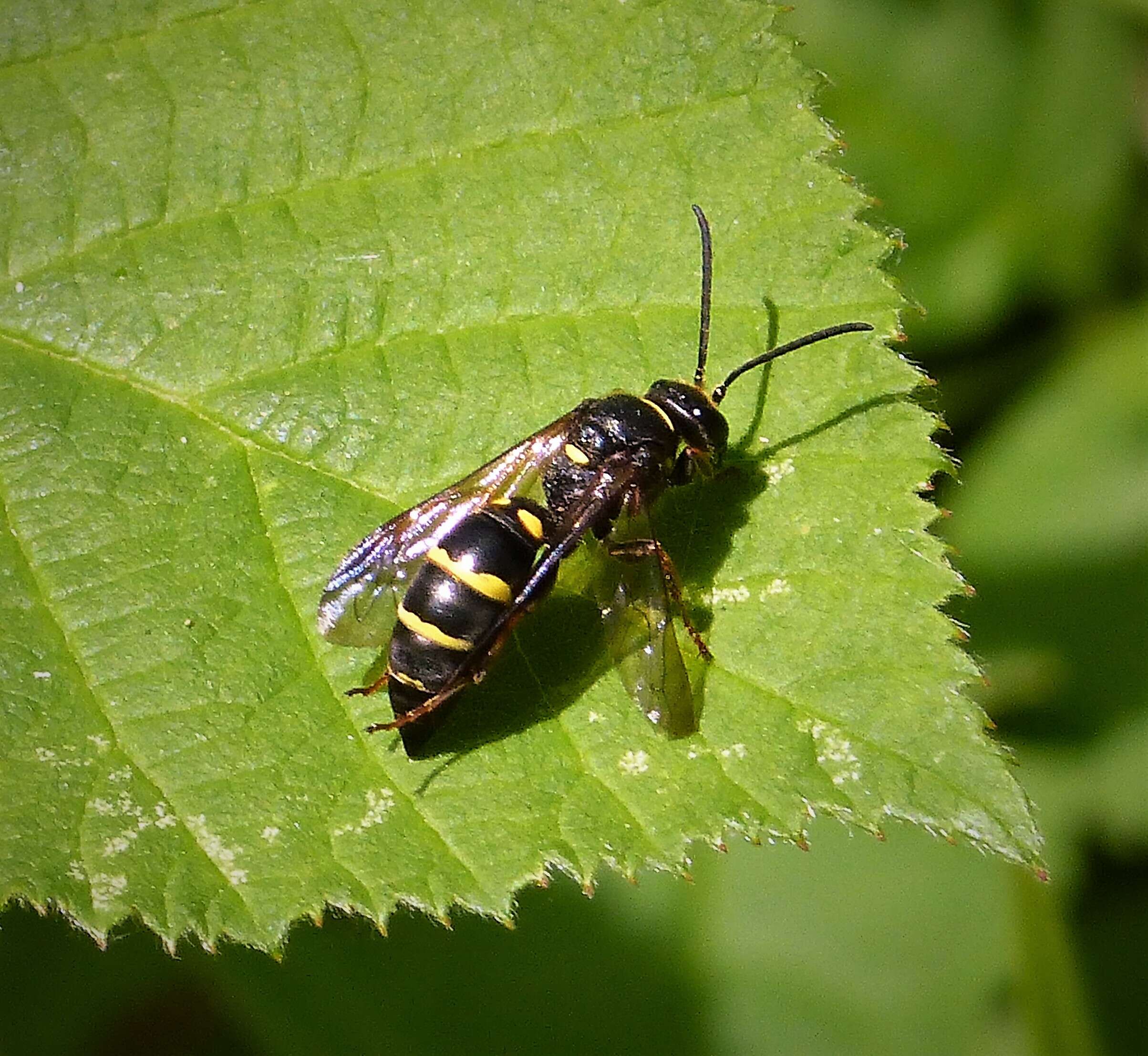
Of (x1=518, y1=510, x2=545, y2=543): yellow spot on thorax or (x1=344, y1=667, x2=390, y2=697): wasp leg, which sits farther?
(x1=518, y1=510, x2=545, y2=543): yellow spot on thorax

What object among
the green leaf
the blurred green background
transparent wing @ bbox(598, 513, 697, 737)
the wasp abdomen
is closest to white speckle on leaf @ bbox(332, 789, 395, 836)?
the green leaf

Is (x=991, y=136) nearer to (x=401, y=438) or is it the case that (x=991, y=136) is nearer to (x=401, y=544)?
(x=401, y=438)

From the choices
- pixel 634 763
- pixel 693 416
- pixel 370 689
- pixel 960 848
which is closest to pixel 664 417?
pixel 693 416

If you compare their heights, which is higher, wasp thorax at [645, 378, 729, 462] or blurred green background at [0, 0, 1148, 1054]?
wasp thorax at [645, 378, 729, 462]

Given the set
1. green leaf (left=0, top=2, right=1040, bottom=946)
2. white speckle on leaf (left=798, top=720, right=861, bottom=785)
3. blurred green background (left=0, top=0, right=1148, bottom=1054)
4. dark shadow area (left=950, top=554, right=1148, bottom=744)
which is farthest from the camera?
dark shadow area (left=950, top=554, right=1148, bottom=744)

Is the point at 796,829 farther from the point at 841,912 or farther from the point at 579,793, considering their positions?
the point at 841,912

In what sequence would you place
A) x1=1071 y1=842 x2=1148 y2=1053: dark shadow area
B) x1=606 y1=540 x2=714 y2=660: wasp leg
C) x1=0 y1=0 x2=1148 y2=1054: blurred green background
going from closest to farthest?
x1=606 y1=540 x2=714 y2=660: wasp leg → x1=0 y1=0 x2=1148 y2=1054: blurred green background → x1=1071 y1=842 x2=1148 y2=1053: dark shadow area

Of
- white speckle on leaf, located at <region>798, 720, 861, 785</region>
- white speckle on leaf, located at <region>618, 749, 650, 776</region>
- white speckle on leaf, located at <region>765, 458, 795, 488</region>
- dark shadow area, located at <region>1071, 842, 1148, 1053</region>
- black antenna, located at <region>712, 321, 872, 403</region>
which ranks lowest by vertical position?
dark shadow area, located at <region>1071, 842, 1148, 1053</region>

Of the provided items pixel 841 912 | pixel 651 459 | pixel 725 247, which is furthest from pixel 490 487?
pixel 841 912

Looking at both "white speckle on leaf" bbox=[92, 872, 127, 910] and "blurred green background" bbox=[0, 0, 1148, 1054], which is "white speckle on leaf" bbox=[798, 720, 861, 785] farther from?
"blurred green background" bbox=[0, 0, 1148, 1054]
